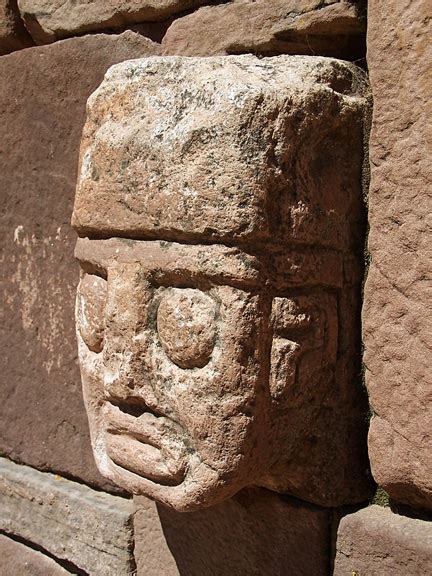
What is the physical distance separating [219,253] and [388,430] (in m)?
0.39

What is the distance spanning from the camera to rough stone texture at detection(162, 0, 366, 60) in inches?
54.2

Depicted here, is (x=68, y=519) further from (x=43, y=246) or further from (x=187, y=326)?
(x=187, y=326)

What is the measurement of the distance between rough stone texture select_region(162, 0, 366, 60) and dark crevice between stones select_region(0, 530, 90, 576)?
1228mm

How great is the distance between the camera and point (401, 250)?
125cm

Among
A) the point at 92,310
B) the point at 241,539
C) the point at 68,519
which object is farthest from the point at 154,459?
the point at 68,519

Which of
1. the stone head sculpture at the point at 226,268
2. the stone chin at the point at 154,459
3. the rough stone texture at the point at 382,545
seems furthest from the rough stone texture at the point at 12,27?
the rough stone texture at the point at 382,545

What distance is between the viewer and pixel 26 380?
2.10 meters

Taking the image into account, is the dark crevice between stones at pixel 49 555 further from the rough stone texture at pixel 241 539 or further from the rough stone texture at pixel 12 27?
the rough stone texture at pixel 12 27

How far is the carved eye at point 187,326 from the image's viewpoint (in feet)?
4.06

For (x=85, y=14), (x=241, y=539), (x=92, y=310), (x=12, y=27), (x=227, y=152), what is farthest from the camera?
(x=12, y=27)

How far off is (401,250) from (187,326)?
0.33 m

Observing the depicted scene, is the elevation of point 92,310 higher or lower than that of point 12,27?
lower

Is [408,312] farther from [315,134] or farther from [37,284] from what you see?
[37,284]

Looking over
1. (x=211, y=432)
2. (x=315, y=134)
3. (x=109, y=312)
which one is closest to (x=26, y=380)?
(x=109, y=312)
